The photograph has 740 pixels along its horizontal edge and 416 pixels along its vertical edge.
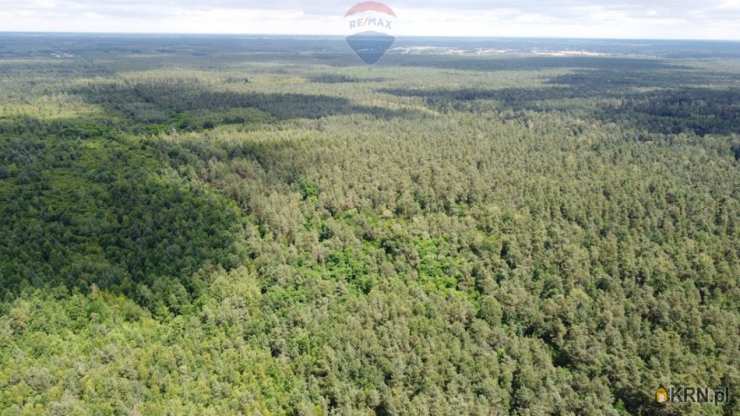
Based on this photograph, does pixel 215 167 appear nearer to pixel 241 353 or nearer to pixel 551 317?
pixel 241 353

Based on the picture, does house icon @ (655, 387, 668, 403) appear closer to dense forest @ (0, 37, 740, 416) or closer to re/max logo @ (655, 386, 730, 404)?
re/max logo @ (655, 386, 730, 404)

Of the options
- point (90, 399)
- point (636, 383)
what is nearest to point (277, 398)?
point (90, 399)

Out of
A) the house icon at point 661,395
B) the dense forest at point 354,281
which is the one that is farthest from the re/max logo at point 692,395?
the dense forest at point 354,281

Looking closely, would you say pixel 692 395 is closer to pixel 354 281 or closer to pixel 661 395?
pixel 661 395

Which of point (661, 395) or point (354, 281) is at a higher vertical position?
point (354, 281)

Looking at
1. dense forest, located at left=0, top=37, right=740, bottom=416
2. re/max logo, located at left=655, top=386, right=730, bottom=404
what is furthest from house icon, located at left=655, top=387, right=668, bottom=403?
dense forest, located at left=0, top=37, right=740, bottom=416

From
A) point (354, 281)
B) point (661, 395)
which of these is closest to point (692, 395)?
point (661, 395)
